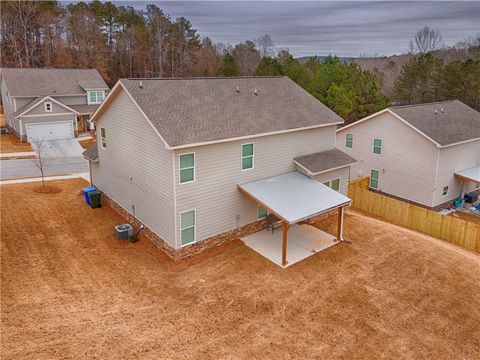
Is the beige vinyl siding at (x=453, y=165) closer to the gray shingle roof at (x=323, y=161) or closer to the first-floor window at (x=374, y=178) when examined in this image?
the first-floor window at (x=374, y=178)

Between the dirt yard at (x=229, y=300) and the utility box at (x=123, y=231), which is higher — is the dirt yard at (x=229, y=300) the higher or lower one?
the lower one

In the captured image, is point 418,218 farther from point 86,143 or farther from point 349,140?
point 86,143

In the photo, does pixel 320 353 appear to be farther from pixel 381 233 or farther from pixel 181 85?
pixel 181 85

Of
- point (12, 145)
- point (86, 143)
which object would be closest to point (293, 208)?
point (86, 143)

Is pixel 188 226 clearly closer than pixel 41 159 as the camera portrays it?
Yes

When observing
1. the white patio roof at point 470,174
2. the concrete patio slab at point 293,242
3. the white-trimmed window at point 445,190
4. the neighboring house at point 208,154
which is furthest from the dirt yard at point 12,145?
the white patio roof at point 470,174

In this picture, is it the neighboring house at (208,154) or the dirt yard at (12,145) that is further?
the dirt yard at (12,145)
